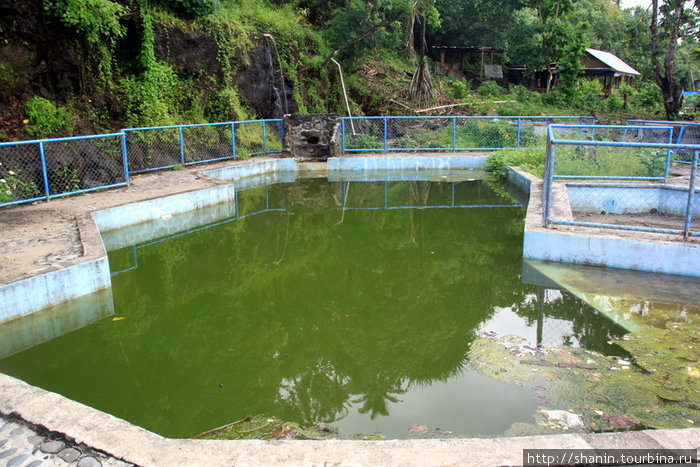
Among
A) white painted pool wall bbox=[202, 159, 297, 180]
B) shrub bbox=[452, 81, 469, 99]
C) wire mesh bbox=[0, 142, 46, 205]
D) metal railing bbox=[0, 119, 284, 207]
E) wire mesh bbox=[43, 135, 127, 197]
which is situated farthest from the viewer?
shrub bbox=[452, 81, 469, 99]

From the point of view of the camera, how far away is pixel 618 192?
973 cm

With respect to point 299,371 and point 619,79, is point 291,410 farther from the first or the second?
point 619,79

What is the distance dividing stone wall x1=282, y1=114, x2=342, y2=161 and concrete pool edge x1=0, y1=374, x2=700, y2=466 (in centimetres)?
1303

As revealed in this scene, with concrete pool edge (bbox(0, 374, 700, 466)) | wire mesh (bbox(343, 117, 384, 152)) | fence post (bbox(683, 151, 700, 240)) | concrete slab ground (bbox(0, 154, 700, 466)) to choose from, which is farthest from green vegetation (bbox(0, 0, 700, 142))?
fence post (bbox(683, 151, 700, 240))

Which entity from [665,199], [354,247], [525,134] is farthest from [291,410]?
[525,134]

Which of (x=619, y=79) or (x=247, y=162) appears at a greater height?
(x=619, y=79)

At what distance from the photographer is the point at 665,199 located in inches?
375

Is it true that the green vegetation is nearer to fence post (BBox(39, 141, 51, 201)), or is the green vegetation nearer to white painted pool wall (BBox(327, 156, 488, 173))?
fence post (BBox(39, 141, 51, 201))

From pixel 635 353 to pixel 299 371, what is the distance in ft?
10.2

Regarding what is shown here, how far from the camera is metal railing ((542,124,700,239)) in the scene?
753cm

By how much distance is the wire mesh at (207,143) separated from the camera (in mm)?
14242

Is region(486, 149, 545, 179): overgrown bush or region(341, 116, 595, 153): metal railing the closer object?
region(486, 149, 545, 179): overgrown bush

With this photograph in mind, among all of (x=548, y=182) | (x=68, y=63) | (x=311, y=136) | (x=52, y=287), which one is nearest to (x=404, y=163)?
(x=311, y=136)

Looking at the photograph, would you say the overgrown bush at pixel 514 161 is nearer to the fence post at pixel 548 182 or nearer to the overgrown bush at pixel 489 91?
the fence post at pixel 548 182
